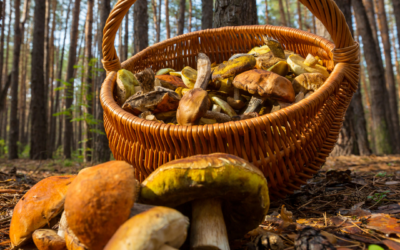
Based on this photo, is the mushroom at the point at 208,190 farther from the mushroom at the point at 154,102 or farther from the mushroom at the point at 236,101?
the mushroom at the point at 236,101

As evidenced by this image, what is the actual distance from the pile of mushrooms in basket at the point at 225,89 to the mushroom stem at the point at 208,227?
1.64ft

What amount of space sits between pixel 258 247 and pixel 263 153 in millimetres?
427

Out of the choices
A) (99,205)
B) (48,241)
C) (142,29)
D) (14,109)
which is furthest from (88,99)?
(99,205)

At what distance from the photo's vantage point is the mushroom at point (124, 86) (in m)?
1.75

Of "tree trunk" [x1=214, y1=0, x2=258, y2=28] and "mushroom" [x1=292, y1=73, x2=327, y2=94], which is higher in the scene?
"tree trunk" [x1=214, y1=0, x2=258, y2=28]

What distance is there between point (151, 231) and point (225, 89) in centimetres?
127

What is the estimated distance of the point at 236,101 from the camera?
169cm

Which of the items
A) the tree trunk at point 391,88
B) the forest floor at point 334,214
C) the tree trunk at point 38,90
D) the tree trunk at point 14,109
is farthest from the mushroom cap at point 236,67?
the tree trunk at point 14,109

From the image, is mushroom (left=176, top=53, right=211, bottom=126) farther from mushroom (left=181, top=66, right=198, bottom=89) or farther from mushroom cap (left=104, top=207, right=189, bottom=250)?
mushroom cap (left=104, top=207, right=189, bottom=250)

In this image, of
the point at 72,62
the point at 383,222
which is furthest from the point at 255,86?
the point at 72,62

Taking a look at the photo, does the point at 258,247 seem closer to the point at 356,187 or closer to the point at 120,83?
the point at 356,187

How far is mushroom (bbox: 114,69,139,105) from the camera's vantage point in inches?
69.0

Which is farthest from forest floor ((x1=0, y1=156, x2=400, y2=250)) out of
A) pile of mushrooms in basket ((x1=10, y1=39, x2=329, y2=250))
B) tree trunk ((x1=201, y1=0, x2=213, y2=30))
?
tree trunk ((x1=201, y1=0, x2=213, y2=30))

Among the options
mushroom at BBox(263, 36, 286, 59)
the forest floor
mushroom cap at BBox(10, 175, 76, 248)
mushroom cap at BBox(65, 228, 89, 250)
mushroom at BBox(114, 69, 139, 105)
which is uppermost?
mushroom at BBox(263, 36, 286, 59)
